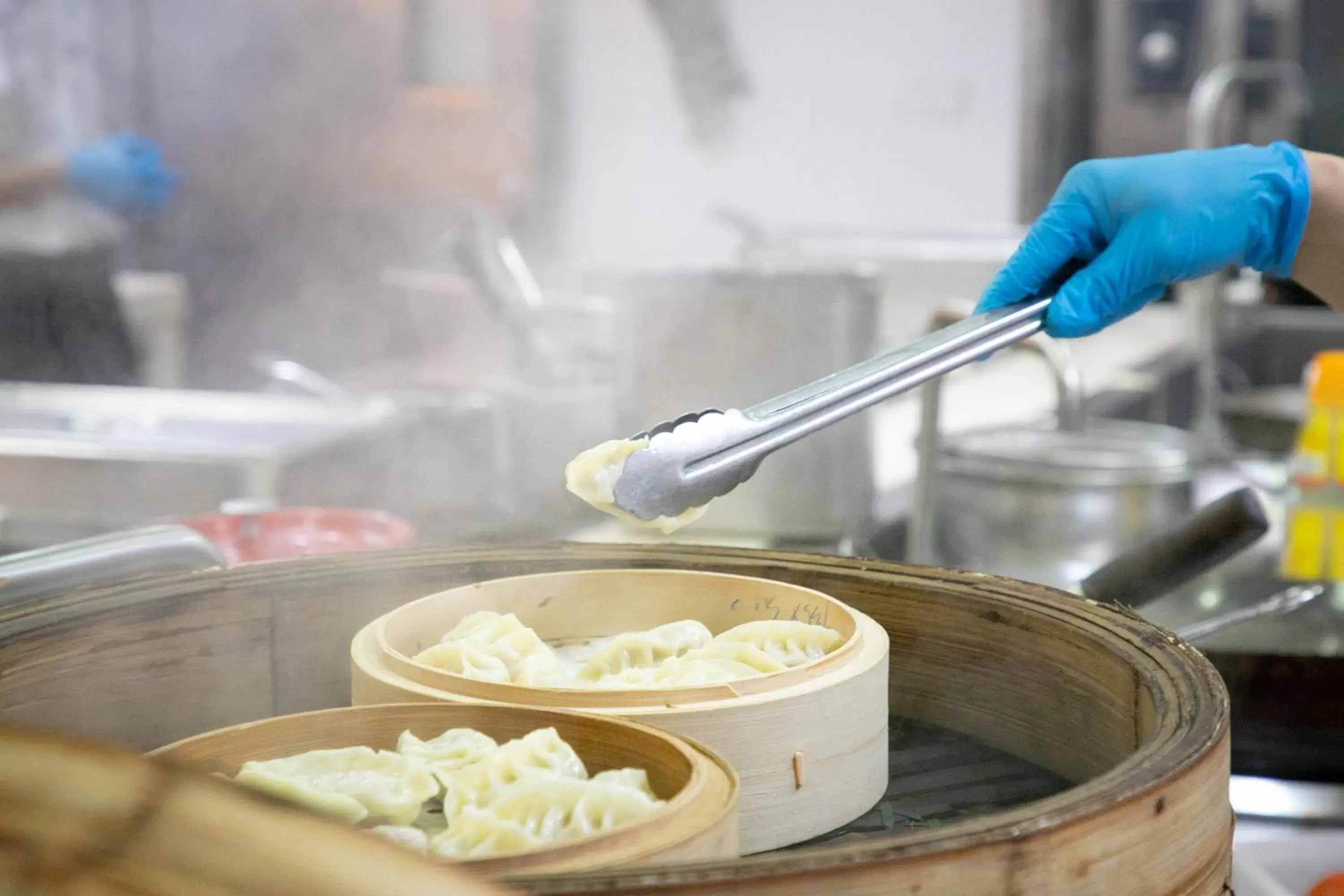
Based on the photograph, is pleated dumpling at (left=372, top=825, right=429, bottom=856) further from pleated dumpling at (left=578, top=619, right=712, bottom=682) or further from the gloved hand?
the gloved hand

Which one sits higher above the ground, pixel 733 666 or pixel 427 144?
pixel 427 144

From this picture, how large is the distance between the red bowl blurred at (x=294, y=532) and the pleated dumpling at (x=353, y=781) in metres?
0.86

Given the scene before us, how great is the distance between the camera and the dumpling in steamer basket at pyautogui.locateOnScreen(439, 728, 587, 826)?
1.11 metres

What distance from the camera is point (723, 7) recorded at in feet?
14.4

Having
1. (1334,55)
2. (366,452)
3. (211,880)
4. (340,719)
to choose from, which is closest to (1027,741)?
(340,719)

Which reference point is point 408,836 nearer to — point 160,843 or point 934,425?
point 160,843

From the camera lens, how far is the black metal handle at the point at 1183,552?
5.19 ft

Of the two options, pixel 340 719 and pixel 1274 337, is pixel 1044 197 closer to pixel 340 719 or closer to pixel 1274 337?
pixel 1274 337

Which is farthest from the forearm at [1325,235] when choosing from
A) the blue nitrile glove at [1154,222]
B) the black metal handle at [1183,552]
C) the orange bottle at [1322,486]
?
the black metal handle at [1183,552]

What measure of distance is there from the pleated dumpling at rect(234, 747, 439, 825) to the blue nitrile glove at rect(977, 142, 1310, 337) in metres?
1.09

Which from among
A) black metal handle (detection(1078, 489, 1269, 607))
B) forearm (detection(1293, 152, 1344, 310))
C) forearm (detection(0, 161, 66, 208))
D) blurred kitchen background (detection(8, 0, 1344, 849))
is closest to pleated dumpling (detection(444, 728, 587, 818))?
black metal handle (detection(1078, 489, 1269, 607))

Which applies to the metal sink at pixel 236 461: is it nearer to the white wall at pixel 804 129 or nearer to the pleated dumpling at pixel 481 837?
the white wall at pixel 804 129

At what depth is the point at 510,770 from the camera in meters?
1.12

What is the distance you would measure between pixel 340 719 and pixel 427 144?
7037mm
